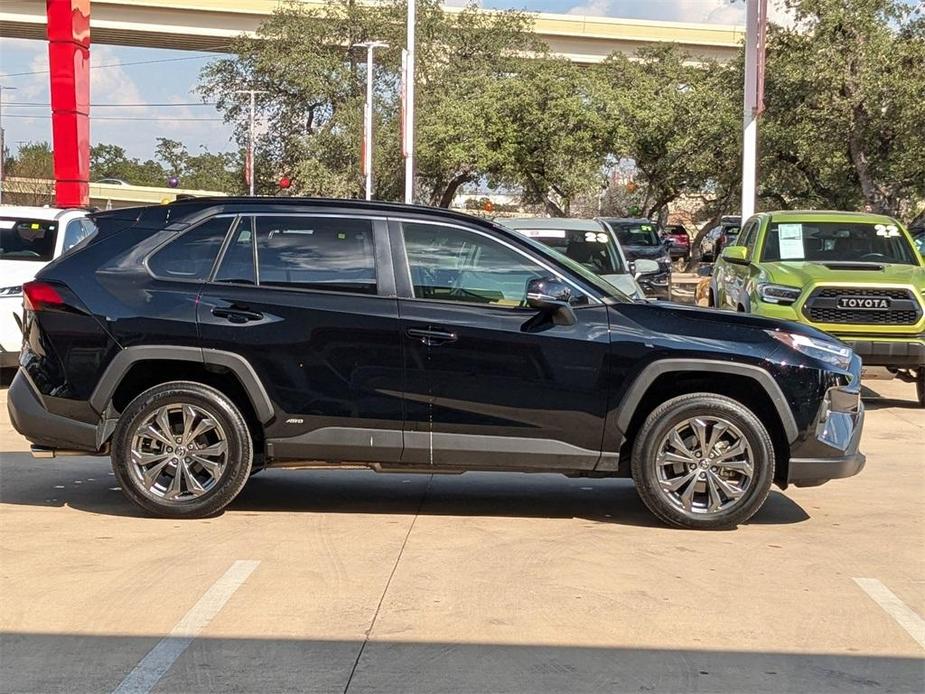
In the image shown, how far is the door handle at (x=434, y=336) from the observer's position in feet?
23.4

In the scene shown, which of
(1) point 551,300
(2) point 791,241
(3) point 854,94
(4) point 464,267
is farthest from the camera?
(3) point 854,94

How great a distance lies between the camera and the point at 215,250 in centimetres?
744

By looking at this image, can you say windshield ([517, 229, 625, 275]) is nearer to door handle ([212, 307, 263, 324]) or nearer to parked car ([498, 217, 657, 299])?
parked car ([498, 217, 657, 299])

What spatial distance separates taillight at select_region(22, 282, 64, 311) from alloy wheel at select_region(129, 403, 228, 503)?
92cm

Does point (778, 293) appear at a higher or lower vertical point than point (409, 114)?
lower

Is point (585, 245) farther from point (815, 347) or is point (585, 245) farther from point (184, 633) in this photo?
point (184, 633)

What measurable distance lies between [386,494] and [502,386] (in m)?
1.67

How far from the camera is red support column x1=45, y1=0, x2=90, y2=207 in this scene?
20.7 m

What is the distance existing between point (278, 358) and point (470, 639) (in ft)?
8.42

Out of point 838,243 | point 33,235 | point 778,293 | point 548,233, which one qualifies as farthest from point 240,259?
point 838,243

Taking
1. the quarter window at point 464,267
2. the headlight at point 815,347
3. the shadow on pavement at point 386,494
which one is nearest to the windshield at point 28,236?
the shadow on pavement at point 386,494

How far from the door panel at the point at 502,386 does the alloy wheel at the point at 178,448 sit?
3.81ft

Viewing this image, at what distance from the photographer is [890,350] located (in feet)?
39.3

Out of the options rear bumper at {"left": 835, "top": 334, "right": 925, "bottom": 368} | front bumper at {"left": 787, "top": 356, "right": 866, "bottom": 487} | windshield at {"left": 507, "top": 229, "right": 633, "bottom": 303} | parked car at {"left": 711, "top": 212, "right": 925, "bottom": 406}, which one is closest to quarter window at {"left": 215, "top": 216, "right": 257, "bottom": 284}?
windshield at {"left": 507, "top": 229, "right": 633, "bottom": 303}
